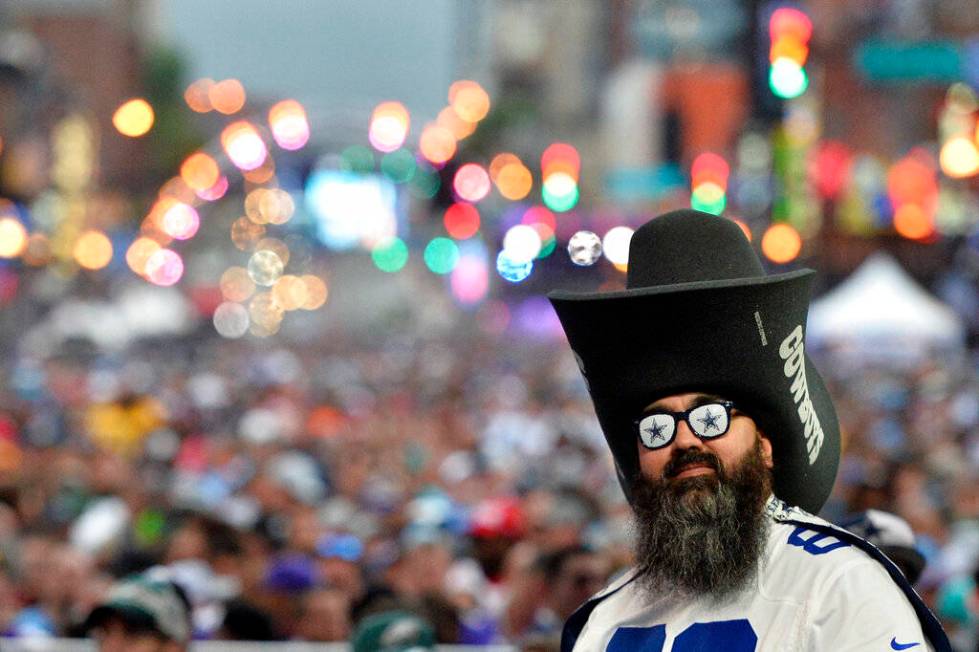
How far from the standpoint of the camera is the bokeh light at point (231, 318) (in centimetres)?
8288

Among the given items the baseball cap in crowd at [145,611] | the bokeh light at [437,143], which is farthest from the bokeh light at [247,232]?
the baseball cap in crowd at [145,611]

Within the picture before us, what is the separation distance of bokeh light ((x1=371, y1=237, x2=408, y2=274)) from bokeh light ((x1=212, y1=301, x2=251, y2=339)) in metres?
7.21

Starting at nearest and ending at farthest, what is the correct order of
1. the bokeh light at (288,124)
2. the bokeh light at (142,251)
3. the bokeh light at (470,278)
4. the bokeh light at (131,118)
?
the bokeh light at (131,118), the bokeh light at (288,124), the bokeh light at (142,251), the bokeh light at (470,278)

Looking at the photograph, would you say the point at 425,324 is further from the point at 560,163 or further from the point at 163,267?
the point at 560,163

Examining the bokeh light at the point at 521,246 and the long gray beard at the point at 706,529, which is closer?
the long gray beard at the point at 706,529

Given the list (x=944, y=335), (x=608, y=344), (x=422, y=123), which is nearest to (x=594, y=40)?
(x=422, y=123)

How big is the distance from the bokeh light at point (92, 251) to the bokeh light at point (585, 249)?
57883 mm

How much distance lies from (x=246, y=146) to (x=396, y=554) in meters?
41.9

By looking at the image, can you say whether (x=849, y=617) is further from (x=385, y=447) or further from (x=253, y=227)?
(x=253, y=227)

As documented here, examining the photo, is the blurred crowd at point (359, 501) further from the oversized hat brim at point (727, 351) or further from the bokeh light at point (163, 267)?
the bokeh light at point (163, 267)

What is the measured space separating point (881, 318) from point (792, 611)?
77.5 feet

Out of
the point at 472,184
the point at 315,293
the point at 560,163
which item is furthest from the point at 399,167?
the point at 560,163

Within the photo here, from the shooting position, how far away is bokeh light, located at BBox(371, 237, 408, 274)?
74769mm

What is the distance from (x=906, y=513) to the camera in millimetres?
10094
